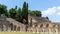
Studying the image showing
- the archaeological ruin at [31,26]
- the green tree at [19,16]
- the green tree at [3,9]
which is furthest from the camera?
the green tree at [3,9]

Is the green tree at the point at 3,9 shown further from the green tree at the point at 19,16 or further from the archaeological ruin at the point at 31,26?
the archaeological ruin at the point at 31,26

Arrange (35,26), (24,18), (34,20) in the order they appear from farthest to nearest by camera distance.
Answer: (24,18)
(34,20)
(35,26)

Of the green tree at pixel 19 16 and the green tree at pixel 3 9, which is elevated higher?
the green tree at pixel 3 9

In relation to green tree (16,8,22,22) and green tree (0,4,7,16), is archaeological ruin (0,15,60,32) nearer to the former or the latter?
green tree (16,8,22,22)

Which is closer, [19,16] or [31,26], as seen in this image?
[31,26]

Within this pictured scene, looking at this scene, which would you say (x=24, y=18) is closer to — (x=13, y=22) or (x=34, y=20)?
(x=34, y=20)

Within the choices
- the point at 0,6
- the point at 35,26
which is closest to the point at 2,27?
the point at 35,26

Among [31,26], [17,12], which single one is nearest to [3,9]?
[17,12]

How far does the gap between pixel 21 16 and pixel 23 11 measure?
1892mm

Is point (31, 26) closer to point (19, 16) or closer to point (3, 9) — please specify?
point (19, 16)

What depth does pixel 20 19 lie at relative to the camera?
196 ft

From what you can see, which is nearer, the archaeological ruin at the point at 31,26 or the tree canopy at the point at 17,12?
the archaeological ruin at the point at 31,26

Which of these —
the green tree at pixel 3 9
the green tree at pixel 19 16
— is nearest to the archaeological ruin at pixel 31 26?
the green tree at pixel 19 16

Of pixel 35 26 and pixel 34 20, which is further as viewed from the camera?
pixel 34 20
